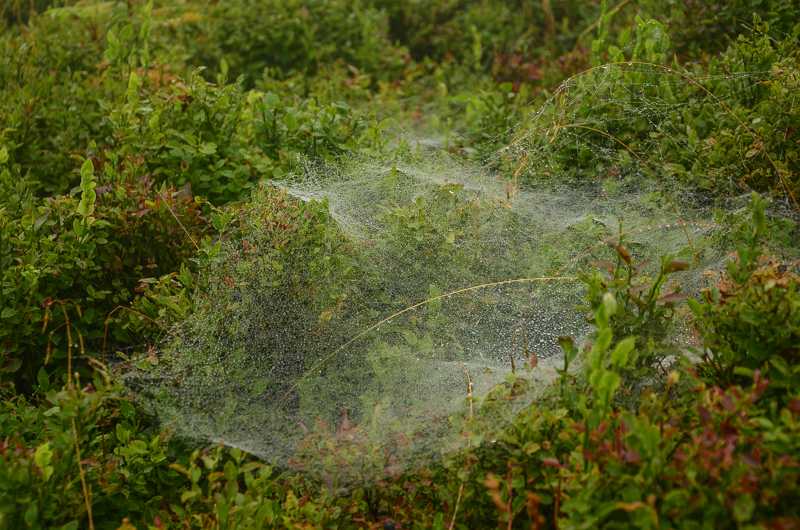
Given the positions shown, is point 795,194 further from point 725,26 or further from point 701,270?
point 725,26

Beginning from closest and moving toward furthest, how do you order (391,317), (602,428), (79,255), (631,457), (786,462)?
(786,462) < (631,457) < (602,428) < (391,317) < (79,255)

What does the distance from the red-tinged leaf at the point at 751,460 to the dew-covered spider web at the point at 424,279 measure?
0.57 m

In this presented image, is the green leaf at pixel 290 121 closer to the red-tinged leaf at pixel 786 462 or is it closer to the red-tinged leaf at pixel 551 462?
the red-tinged leaf at pixel 551 462

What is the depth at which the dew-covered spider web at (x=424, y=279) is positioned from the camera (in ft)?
7.23

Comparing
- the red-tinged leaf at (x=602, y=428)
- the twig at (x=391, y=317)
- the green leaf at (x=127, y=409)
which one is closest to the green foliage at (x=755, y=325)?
the red-tinged leaf at (x=602, y=428)

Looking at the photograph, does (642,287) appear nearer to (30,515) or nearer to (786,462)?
(786,462)

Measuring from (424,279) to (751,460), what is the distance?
63.4 inches

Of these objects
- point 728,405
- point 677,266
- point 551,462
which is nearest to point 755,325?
point 677,266

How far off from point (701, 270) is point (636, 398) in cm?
85

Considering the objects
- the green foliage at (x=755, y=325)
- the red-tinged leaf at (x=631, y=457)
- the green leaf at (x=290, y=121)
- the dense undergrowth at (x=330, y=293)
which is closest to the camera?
the red-tinged leaf at (x=631, y=457)

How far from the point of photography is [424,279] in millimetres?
2797

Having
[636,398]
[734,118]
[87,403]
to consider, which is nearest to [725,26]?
[734,118]

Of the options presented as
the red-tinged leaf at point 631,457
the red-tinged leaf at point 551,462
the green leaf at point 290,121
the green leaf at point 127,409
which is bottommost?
the green leaf at point 127,409

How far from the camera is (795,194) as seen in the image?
2680mm
